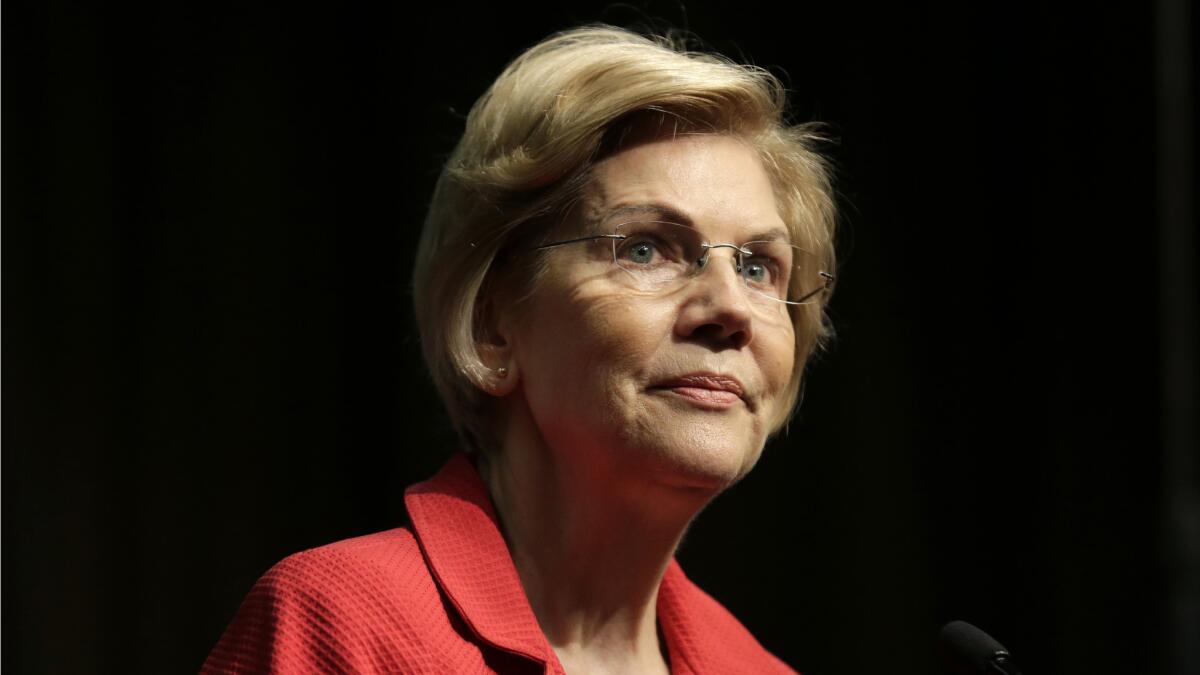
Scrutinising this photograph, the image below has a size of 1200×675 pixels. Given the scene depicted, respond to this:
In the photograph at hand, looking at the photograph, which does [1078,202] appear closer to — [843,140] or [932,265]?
[932,265]

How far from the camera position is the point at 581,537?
186 cm

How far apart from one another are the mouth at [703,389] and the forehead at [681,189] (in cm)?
20

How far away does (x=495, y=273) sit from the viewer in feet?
6.29

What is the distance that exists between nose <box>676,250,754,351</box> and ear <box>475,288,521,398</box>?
27 centimetres

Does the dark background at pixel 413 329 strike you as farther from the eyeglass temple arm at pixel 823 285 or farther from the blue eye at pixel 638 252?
the blue eye at pixel 638 252

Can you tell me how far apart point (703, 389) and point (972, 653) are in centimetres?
48

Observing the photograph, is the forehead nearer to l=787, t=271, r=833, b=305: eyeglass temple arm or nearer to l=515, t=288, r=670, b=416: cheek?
l=515, t=288, r=670, b=416: cheek

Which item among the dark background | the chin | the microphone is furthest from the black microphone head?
the dark background

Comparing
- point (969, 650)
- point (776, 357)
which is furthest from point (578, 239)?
point (969, 650)

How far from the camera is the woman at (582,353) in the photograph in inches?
67.7

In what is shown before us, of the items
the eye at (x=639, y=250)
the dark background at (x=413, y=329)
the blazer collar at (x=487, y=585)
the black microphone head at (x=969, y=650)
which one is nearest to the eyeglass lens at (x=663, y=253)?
the eye at (x=639, y=250)

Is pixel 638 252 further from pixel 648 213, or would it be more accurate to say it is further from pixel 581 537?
pixel 581 537

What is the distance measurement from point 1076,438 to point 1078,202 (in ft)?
1.79

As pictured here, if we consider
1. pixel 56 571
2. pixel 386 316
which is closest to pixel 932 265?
pixel 386 316
